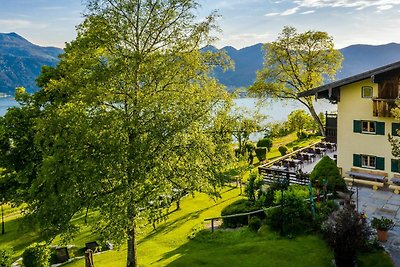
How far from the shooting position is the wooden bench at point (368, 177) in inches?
877

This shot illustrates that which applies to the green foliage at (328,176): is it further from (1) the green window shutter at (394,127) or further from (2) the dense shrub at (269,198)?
(1) the green window shutter at (394,127)

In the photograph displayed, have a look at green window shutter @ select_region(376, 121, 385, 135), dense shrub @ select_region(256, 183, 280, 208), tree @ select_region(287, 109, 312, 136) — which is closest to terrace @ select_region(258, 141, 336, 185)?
dense shrub @ select_region(256, 183, 280, 208)

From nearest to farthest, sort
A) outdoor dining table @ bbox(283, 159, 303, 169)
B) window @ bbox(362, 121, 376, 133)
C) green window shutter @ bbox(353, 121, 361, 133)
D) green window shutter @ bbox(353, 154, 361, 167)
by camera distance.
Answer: window @ bbox(362, 121, 376, 133) < green window shutter @ bbox(353, 121, 361, 133) < green window shutter @ bbox(353, 154, 361, 167) < outdoor dining table @ bbox(283, 159, 303, 169)

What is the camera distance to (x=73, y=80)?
1359cm

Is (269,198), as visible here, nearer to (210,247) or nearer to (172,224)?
(210,247)

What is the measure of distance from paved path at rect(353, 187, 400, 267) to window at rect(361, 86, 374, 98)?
5854mm

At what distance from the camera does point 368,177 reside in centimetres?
2275

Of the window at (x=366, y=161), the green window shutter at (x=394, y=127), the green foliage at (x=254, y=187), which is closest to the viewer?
the green foliage at (x=254, y=187)

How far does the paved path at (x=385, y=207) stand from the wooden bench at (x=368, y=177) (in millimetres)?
619

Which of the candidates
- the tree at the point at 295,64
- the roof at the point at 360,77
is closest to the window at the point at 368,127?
the roof at the point at 360,77

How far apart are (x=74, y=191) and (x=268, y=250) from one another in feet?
25.9

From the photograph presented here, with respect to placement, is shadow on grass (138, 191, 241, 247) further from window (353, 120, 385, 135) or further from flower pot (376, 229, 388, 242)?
flower pot (376, 229, 388, 242)

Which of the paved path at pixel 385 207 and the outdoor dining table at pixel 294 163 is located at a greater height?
the outdoor dining table at pixel 294 163

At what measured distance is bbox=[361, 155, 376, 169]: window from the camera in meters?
23.5
